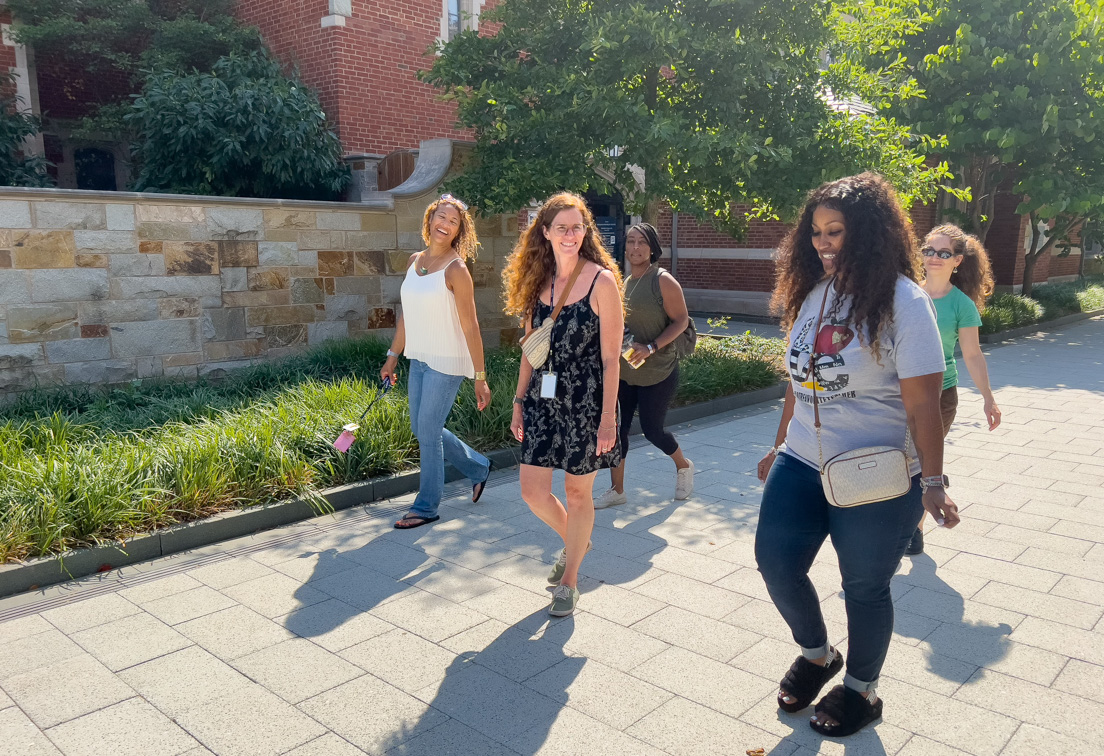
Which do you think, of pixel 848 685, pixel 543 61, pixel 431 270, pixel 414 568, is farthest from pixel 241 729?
pixel 543 61

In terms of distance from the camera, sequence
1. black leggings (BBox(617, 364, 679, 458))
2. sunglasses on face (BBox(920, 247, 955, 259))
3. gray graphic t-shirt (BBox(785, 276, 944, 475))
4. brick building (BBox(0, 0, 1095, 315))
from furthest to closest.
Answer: brick building (BBox(0, 0, 1095, 315)) < black leggings (BBox(617, 364, 679, 458)) < sunglasses on face (BBox(920, 247, 955, 259)) < gray graphic t-shirt (BBox(785, 276, 944, 475))

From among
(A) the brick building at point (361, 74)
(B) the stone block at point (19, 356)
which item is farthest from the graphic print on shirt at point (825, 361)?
(A) the brick building at point (361, 74)

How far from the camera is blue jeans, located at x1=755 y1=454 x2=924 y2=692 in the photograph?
274 centimetres

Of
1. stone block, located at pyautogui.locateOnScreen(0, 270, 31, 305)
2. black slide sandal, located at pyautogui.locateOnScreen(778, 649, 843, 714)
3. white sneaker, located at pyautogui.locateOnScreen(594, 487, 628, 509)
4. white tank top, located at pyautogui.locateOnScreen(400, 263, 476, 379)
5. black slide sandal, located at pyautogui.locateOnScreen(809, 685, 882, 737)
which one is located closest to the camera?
black slide sandal, located at pyautogui.locateOnScreen(809, 685, 882, 737)

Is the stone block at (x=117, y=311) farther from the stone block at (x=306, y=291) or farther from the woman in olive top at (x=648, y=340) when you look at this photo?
the woman in olive top at (x=648, y=340)

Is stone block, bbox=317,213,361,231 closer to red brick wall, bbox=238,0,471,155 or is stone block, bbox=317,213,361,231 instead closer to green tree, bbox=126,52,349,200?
green tree, bbox=126,52,349,200

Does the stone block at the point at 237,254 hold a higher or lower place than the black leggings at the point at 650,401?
higher

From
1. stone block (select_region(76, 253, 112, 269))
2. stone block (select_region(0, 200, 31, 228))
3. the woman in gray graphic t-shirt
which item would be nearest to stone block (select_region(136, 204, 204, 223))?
stone block (select_region(76, 253, 112, 269))

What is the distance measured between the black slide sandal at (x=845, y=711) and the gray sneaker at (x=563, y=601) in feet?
4.21

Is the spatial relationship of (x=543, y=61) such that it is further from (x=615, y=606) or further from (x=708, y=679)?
(x=708, y=679)

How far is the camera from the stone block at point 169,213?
8125 mm

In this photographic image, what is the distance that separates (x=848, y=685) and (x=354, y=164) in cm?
1166

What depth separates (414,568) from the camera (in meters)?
4.62

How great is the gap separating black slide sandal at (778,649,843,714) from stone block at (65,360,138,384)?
714cm
